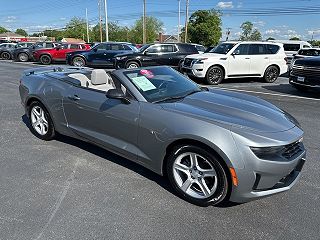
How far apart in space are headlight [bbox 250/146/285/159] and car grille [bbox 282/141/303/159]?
8 centimetres

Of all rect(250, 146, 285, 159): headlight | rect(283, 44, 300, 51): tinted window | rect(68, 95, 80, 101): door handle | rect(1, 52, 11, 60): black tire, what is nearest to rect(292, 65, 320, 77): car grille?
rect(250, 146, 285, 159): headlight

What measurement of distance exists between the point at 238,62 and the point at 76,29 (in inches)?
4321

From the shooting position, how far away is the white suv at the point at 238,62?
11.0 meters

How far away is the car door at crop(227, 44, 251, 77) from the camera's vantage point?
11305mm

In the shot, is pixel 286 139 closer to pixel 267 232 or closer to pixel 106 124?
pixel 267 232

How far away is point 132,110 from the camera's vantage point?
3205mm

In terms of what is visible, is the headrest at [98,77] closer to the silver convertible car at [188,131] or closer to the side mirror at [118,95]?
the silver convertible car at [188,131]

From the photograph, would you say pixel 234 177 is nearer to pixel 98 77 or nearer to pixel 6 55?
pixel 98 77

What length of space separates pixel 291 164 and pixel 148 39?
92231 millimetres

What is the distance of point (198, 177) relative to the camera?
2906 millimetres

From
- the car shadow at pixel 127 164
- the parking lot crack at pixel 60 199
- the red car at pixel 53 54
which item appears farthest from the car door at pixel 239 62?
the red car at pixel 53 54

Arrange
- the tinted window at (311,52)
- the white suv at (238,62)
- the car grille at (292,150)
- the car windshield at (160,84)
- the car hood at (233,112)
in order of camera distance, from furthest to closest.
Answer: the tinted window at (311,52) < the white suv at (238,62) < the car windshield at (160,84) < the car hood at (233,112) < the car grille at (292,150)

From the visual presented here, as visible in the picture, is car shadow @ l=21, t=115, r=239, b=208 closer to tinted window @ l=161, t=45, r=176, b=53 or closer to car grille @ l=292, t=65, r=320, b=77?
car grille @ l=292, t=65, r=320, b=77

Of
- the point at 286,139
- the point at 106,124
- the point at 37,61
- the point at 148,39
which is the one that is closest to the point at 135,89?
the point at 106,124
